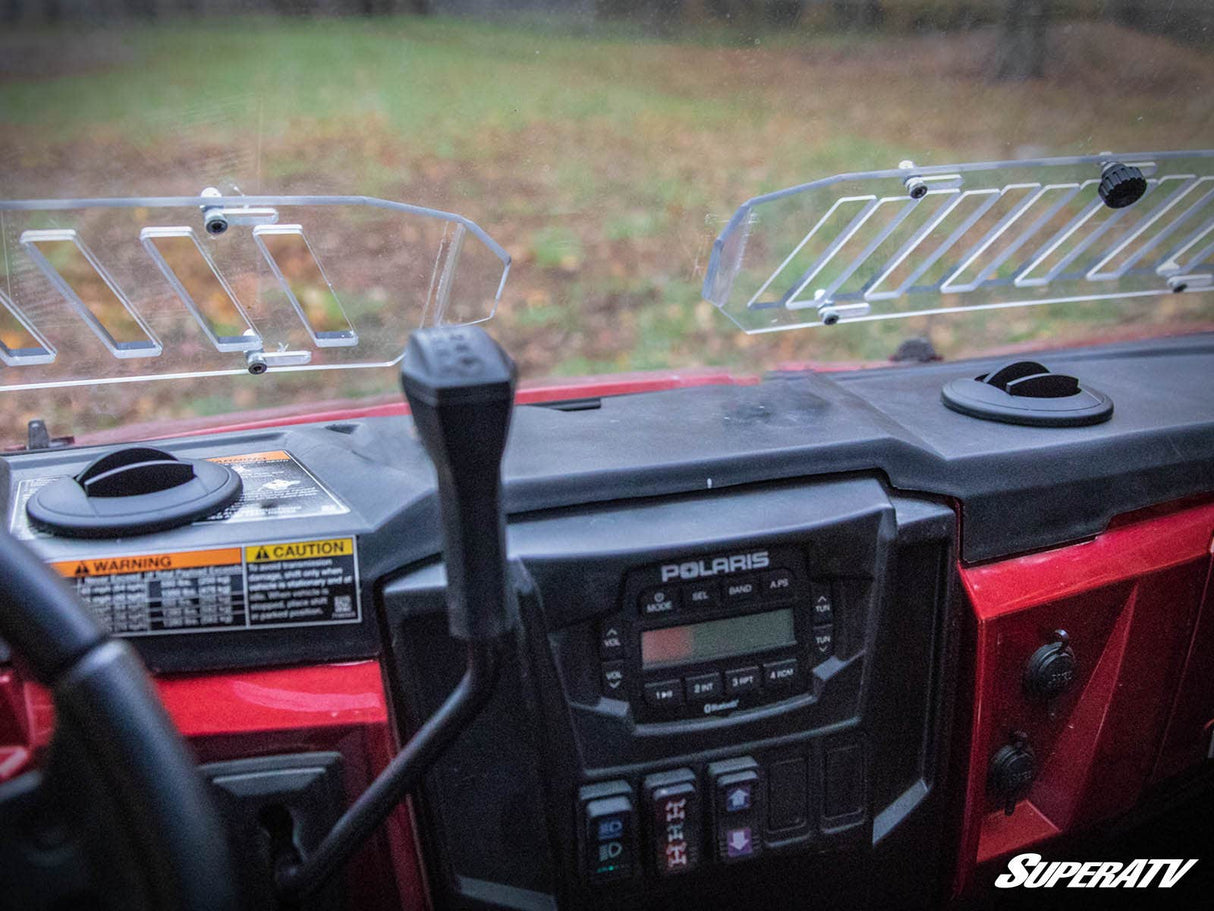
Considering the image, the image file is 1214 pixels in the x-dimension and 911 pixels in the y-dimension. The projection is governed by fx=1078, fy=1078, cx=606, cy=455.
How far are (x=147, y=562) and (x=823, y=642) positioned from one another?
735mm

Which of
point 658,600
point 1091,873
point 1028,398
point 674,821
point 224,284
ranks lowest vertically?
point 1091,873

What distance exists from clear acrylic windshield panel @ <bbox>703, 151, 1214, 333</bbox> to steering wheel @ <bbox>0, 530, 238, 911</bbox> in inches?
38.4

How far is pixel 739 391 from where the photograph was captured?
1470 mm

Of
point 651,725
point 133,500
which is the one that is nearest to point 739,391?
point 651,725

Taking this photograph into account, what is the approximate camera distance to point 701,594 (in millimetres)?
1186

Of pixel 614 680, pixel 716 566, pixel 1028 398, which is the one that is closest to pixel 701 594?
pixel 716 566

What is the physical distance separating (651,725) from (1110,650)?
0.62 meters

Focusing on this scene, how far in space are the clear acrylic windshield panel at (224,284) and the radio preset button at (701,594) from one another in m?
0.47

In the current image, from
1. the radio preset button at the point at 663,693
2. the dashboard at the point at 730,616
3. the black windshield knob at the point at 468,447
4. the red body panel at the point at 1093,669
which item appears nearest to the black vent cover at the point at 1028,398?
the dashboard at the point at 730,616

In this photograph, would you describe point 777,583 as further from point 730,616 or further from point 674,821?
point 674,821

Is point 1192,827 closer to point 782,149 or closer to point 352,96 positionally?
point 782,149

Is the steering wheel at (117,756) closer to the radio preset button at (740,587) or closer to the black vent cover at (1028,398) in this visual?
the radio preset button at (740,587)

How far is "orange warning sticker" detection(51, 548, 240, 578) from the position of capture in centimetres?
105

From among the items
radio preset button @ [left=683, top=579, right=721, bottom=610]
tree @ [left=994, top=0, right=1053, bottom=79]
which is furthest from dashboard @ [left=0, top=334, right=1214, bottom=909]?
tree @ [left=994, top=0, right=1053, bottom=79]
